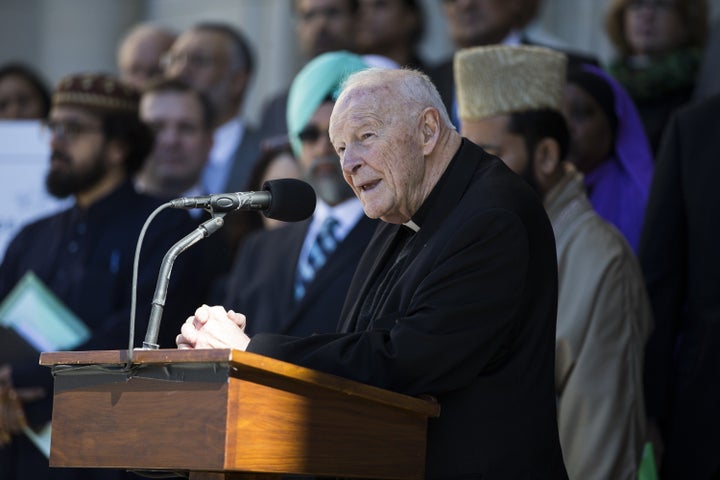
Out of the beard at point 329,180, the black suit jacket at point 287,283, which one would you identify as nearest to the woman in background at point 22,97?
the black suit jacket at point 287,283

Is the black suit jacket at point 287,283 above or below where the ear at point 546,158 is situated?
below

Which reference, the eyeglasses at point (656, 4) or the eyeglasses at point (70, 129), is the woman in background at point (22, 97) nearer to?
the eyeglasses at point (70, 129)

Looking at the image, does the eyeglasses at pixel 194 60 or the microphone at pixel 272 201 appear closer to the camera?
the microphone at pixel 272 201

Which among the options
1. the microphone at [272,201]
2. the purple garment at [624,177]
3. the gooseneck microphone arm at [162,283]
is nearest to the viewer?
the gooseneck microphone arm at [162,283]

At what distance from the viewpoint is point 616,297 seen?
5508 mm

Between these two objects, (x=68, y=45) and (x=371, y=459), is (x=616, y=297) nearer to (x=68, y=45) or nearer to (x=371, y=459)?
(x=371, y=459)

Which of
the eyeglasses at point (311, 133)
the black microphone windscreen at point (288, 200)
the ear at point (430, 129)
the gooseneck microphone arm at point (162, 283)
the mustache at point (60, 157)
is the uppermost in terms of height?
the ear at point (430, 129)

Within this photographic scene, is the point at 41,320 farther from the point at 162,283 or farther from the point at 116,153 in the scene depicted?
the point at 162,283

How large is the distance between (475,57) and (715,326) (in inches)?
60.2

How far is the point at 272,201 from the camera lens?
4.08m

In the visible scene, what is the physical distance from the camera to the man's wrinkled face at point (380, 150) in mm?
4246

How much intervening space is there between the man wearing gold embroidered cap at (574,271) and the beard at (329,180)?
77 centimetres

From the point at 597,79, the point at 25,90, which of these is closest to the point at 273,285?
the point at 597,79

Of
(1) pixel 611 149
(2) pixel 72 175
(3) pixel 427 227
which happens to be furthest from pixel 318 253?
(3) pixel 427 227
